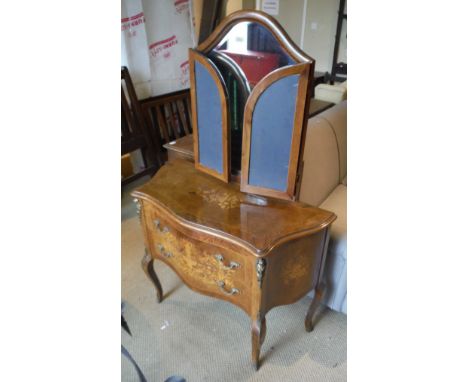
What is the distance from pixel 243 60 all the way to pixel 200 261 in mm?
672

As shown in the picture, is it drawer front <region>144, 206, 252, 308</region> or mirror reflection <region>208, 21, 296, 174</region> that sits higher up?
mirror reflection <region>208, 21, 296, 174</region>

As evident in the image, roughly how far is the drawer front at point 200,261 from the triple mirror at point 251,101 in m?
0.25

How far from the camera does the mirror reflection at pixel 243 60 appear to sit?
0.90 meters

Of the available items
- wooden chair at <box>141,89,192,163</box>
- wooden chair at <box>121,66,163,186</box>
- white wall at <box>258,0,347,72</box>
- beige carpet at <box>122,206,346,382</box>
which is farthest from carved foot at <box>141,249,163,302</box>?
white wall at <box>258,0,347,72</box>

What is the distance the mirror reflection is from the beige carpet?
0.83m

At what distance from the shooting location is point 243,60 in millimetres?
981

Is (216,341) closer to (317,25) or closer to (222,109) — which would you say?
(222,109)

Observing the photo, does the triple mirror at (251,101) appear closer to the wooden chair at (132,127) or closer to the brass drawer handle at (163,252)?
the brass drawer handle at (163,252)

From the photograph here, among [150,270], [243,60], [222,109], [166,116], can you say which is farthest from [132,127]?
[243,60]

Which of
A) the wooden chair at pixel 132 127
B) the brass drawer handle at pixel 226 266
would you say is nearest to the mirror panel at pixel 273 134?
the brass drawer handle at pixel 226 266

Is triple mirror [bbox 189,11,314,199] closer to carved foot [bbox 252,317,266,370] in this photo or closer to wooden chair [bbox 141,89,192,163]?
carved foot [bbox 252,317,266,370]

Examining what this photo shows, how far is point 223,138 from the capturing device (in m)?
1.12

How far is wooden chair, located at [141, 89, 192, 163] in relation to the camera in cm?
230
